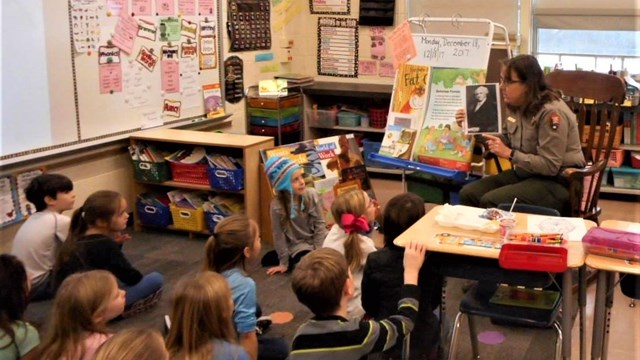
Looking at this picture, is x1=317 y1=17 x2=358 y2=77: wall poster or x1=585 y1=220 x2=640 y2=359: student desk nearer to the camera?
x1=585 y1=220 x2=640 y2=359: student desk

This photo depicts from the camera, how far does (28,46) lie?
13.9ft

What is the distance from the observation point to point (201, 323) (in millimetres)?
2160

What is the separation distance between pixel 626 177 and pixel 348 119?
7.43 feet

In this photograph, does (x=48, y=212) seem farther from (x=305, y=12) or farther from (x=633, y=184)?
(x=633, y=184)

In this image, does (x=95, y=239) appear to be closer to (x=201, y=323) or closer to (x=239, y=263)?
(x=239, y=263)

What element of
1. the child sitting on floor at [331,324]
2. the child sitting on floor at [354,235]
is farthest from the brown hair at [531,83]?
the child sitting on floor at [331,324]

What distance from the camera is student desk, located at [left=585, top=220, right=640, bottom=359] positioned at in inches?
94.4

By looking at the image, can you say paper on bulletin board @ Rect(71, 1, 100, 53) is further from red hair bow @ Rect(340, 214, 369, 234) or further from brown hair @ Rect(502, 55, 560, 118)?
brown hair @ Rect(502, 55, 560, 118)

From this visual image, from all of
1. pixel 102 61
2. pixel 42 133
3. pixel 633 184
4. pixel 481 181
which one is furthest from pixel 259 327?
pixel 633 184

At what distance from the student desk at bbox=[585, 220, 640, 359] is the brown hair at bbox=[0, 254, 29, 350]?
1.88 meters

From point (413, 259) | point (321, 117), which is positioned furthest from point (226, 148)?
point (413, 259)

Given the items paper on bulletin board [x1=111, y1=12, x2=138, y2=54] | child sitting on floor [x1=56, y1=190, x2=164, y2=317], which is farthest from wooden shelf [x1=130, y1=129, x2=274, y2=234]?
child sitting on floor [x1=56, y1=190, x2=164, y2=317]

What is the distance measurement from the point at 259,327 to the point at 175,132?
206 centimetres

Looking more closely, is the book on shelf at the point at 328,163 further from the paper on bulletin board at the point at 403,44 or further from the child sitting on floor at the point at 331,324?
the child sitting on floor at the point at 331,324
